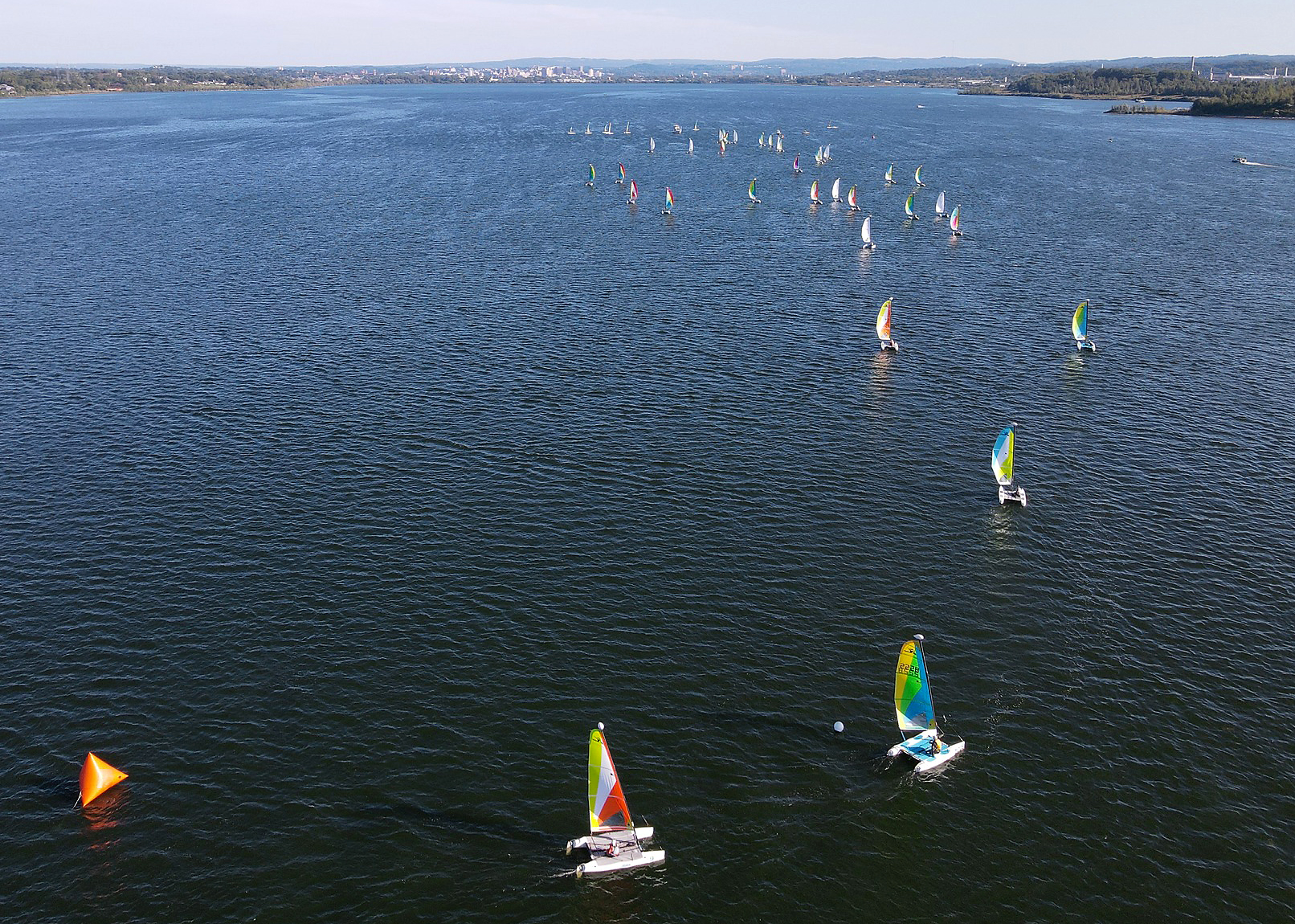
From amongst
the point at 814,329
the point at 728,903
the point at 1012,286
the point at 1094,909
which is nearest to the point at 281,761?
the point at 728,903

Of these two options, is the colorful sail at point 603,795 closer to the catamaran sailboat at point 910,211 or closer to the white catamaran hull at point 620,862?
the white catamaran hull at point 620,862

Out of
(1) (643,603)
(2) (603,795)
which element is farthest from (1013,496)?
(2) (603,795)

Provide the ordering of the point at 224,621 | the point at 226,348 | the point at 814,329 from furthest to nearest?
the point at 814,329 < the point at 226,348 < the point at 224,621

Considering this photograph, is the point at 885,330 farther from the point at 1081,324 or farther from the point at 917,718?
the point at 917,718

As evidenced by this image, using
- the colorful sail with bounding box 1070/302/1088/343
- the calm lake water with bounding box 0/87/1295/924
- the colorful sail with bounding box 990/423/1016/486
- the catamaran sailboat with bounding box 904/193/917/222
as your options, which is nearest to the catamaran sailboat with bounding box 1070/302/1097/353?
the colorful sail with bounding box 1070/302/1088/343

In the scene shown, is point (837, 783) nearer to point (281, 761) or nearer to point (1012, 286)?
point (281, 761)

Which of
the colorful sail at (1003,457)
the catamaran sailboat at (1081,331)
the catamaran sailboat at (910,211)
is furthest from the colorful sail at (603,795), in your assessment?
the catamaran sailboat at (910,211)

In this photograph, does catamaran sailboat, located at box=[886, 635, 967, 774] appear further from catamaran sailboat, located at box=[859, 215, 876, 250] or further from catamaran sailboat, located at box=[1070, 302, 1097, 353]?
catamaran sailboat, located at box=[859, 215, 876, 250]
